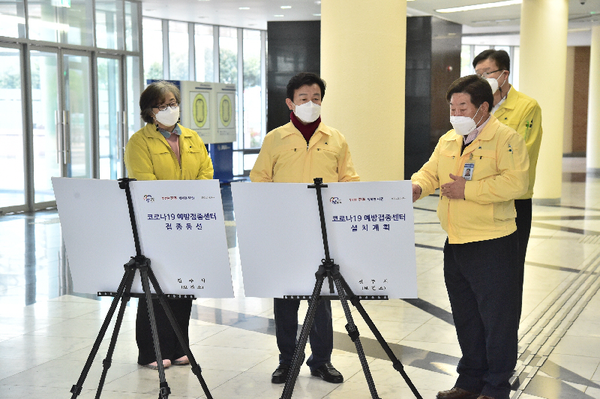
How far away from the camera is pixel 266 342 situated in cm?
473

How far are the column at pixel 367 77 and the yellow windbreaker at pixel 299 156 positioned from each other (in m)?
1.98

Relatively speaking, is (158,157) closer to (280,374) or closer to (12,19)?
(280,374)

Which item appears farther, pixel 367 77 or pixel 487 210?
pixel 367 77

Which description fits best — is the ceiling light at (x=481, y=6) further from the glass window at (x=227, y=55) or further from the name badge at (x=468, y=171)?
the name badge at (x=468, y=171)

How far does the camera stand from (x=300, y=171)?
386 centimetres

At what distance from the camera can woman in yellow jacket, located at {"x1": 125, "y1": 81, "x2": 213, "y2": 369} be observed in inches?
159

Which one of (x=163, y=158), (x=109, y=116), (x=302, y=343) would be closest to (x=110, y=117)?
(x=109, y=116)

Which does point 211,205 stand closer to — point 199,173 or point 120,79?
point 199,173

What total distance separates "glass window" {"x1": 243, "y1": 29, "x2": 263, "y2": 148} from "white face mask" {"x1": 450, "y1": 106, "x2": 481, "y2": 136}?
55.3 ft

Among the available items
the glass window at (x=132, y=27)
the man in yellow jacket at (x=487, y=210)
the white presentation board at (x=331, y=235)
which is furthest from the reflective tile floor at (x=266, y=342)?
the glass window at (x=132, y=27)

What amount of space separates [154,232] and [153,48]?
598 inches

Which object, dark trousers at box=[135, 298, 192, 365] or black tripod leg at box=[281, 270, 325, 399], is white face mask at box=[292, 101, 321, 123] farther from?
dark trousers at box=[135, 298, 192, 365]

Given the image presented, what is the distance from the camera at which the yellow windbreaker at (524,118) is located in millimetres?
4062

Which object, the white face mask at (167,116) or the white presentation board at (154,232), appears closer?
the white presentation board at (154,232)
